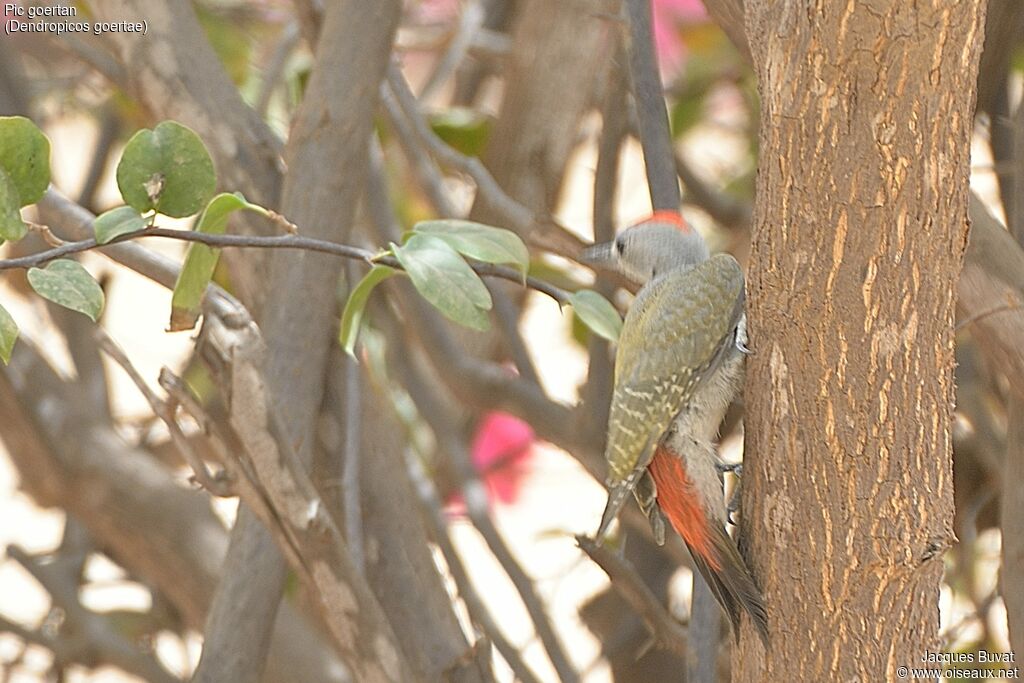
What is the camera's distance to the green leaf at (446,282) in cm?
94

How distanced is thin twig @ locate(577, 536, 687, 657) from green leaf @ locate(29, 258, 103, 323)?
518 mm

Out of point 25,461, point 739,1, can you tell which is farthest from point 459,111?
point 739,1

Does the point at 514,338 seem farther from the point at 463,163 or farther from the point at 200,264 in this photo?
the point at 200,264

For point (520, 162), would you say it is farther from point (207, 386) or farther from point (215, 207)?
point (215, 207)

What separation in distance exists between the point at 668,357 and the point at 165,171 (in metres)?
0.46

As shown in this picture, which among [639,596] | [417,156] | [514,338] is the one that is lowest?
[639,596]

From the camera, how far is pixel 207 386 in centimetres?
236

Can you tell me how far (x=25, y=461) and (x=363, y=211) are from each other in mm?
629

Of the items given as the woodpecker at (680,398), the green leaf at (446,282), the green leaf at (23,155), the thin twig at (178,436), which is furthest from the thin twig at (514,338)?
the green leaf at (23,155)

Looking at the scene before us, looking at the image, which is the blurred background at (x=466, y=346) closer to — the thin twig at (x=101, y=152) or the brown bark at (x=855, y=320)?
the thin twig at (x=101, y=152)

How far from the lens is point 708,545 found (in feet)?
3.38

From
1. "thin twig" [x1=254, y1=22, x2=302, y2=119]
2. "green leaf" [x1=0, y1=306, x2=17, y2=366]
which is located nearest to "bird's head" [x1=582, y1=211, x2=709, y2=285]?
"green leaf" [x1=0, y1=306, x2=17, y2=366]

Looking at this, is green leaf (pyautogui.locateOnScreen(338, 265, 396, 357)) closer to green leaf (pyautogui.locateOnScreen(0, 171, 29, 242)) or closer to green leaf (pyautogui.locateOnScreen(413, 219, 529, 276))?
green leaf (pyautogui.locateOnScreen(413, 219, 529, 276))

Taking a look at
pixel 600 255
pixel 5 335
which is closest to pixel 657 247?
pixel 600 255
